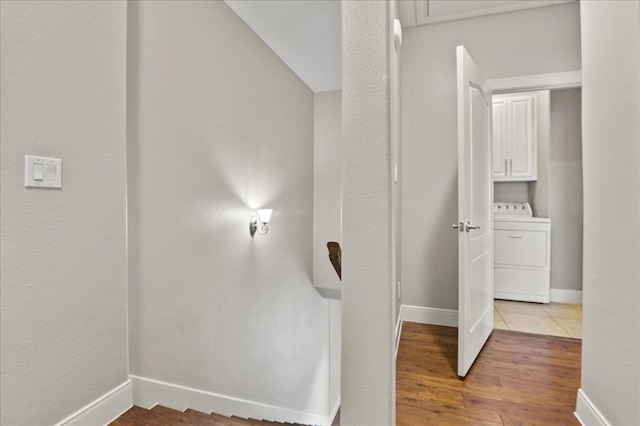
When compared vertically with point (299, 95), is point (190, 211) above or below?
below

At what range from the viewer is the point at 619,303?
130cm

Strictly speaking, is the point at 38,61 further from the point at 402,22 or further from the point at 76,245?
the point at 402,22

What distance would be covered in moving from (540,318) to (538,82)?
2.06m

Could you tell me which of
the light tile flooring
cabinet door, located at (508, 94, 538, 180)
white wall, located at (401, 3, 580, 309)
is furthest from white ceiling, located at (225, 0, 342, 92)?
the light tile flooring

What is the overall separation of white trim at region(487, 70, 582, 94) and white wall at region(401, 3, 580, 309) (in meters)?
0.06

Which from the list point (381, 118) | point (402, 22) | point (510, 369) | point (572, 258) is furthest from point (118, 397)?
point (572, 258)

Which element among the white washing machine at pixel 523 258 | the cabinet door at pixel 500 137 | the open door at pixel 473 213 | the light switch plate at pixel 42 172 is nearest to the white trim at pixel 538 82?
the open door at pixel 473 213

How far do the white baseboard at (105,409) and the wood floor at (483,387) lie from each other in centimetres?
4

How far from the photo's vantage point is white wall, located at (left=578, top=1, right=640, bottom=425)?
121 cm

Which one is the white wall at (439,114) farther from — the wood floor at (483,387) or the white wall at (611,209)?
the white wall at (611,209)

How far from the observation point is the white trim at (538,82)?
2.67 metres

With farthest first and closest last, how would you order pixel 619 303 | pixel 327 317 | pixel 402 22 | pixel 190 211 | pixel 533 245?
pixel 327 317 → pixel 533 245 → pixel 402 22 → pixel 190 211 → pixel 619 303

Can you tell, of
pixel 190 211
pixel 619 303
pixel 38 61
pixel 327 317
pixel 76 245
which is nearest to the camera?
pixel 619 303

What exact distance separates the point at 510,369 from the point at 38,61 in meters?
2.97
